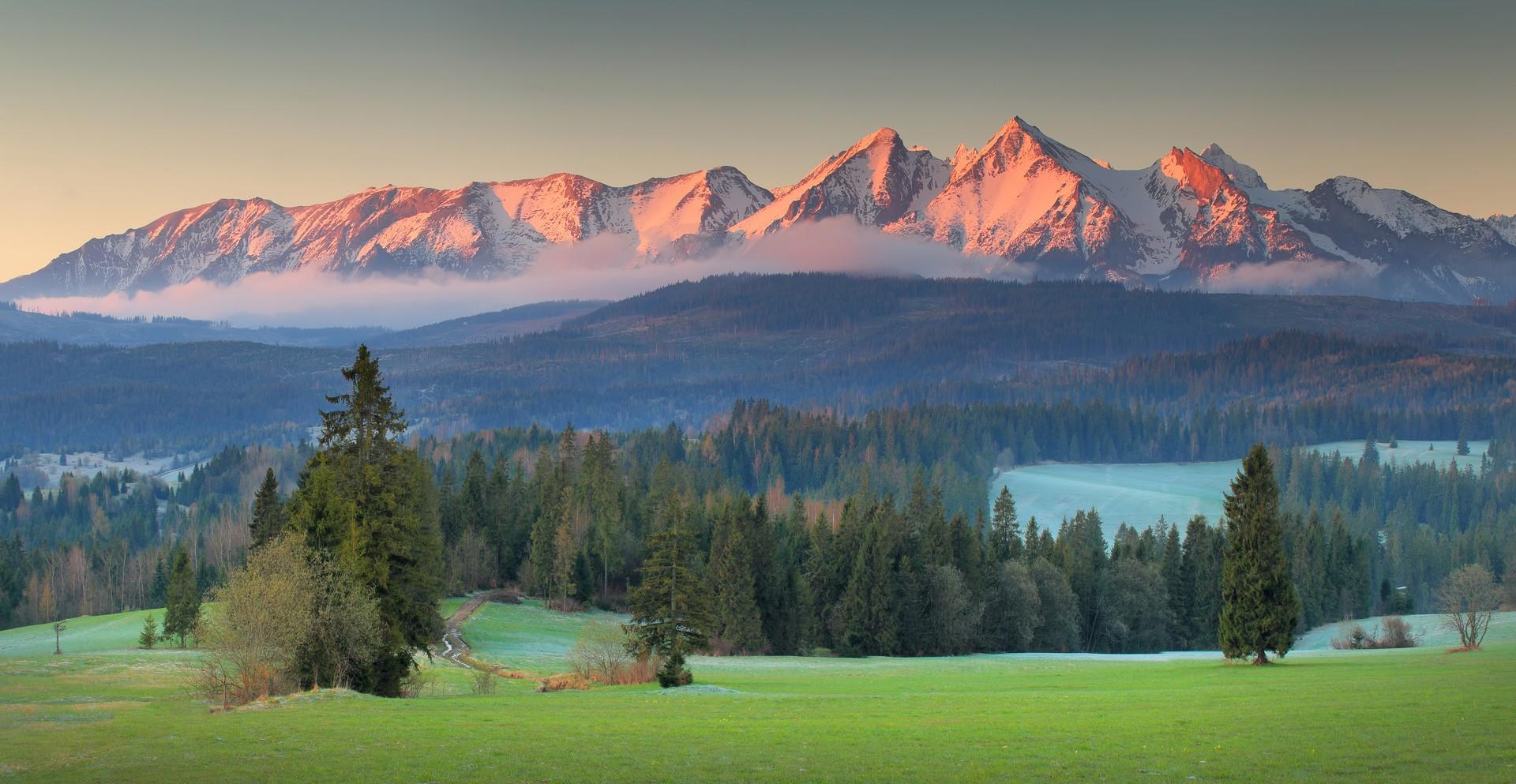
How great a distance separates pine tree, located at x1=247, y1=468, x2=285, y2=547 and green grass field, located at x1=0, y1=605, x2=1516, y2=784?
1028 inches

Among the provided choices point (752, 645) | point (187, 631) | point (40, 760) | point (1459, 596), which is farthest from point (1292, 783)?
point (187, 631)

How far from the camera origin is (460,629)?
90.4 meters

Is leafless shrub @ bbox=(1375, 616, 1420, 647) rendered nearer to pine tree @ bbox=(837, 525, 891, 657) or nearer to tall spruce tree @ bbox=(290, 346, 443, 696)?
pine tree @ bbox=(837, 525, 891, 657)

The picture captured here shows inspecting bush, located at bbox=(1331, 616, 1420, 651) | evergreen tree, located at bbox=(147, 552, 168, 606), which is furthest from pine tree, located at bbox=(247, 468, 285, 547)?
bush, located at bbox=(1331, 616, 1420, 651)

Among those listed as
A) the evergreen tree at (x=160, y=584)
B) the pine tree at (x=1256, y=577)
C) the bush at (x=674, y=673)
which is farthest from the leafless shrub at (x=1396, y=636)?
the evergreen tree at (x=160, y=584)

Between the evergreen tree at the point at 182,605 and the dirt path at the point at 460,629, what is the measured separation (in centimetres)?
1705

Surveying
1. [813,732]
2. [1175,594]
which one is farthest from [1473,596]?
[813,732]

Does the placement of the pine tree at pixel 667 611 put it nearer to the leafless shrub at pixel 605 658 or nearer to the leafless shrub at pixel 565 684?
the leafless shrub at pixel 605 658

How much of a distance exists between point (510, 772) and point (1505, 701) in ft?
96.4

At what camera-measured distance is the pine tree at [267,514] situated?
3250 inches

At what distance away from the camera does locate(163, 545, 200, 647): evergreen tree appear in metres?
85.5

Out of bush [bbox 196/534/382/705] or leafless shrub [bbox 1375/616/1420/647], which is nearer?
bush [bbox 196/534/382/705]

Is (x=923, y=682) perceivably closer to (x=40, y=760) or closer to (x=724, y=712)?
(x=724, y=712)

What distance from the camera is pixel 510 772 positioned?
29516mm
